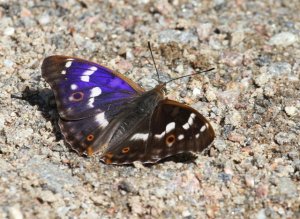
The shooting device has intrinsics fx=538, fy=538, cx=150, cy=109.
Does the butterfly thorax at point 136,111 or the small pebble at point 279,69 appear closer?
the butterfly thorax at point 136,111

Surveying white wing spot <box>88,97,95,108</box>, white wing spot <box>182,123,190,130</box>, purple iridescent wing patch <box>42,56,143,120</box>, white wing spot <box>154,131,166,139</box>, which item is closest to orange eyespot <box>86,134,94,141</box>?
purple iridescent wing patch <box>42,56,143,120</box>

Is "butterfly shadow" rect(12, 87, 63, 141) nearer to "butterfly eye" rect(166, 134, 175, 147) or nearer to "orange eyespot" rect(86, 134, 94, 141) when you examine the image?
"orange eyespot" rect(86, 134, 94, 141)

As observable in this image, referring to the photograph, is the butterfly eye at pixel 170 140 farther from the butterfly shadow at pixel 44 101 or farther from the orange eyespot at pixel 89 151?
the butterfly shadow at pixel 44 101

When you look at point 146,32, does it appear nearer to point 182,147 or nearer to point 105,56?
point 105,56

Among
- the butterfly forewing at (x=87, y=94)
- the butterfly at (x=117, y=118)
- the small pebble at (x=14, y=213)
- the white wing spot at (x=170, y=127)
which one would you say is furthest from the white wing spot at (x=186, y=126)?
the small pebble at (x=14, y=213)

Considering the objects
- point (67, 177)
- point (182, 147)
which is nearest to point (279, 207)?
point (182, 147)

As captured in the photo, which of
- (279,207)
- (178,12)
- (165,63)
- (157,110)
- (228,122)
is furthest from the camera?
(178,12)
